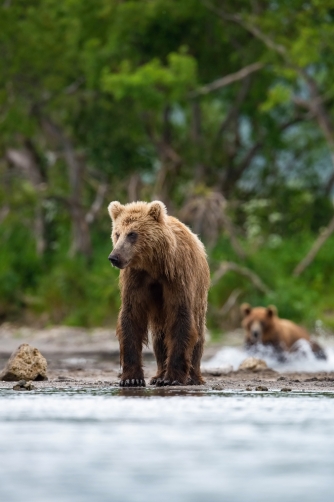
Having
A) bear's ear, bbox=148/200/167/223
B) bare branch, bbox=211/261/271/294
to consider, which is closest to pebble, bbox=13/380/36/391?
bear's ear, bbox=148/200/167/223

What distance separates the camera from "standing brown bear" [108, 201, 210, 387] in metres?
9.07

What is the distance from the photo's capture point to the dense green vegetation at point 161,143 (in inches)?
802

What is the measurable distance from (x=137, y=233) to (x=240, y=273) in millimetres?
11030

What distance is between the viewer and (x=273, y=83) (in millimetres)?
23984

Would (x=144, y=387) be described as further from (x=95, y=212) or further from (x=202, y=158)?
(x=95, y=212)

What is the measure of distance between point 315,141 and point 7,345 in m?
11.6

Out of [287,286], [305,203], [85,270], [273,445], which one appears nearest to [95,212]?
[85,270]

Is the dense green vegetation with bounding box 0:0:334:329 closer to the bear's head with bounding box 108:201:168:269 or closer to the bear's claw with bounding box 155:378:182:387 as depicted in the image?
the bear's claw with bounding box 155:378:182:387

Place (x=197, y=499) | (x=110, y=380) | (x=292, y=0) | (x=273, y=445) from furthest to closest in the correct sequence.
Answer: (x=292, y=0) → (x=110, y=380) → (x=273, y=445) → (x=197, y=499)

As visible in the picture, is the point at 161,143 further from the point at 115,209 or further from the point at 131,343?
the point at 131,343

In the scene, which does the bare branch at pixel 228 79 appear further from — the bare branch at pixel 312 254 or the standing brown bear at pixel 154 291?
the standing brown bear at pixel 154 291

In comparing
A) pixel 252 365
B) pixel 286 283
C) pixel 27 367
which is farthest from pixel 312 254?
pixel 27 367

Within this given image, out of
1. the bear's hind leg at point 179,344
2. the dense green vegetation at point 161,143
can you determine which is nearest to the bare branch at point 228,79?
the dense green vegetation at point 161,143

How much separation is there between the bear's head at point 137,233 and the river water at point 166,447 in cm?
106
